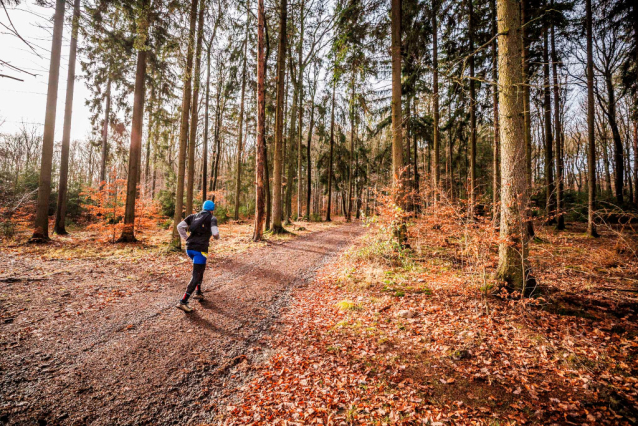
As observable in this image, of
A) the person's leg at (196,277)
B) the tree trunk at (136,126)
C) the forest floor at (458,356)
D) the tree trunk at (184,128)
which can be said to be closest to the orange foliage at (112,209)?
the tree trunk at (136,126)


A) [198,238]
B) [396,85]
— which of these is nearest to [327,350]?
[198,238]

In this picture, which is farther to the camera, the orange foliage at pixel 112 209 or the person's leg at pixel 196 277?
the orange foliage at pixel 112 209

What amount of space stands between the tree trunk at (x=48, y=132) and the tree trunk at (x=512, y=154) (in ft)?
52.7

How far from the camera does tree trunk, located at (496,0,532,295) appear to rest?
4539mm

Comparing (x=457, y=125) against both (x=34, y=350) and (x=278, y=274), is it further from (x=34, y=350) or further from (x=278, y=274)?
(x=34, y=350)

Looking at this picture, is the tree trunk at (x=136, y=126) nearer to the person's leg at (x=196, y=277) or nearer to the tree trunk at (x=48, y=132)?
the tree trunk at (x=48, y=132)

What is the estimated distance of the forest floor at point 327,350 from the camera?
2.57 meters

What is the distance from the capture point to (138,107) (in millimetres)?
10328

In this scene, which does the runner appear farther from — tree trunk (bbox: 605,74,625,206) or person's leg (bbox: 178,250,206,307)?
tree trunk (bbox: 605,74,625,206)

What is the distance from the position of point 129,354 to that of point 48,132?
12.7 m

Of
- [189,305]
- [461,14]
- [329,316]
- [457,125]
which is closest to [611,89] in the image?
[457,125]

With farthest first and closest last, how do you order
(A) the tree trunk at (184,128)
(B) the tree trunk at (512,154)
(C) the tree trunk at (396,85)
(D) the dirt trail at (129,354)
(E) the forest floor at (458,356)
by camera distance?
1. (A) the tree trunk at (184,128)
2. (C) the tree trunk at (396,85)
3. (B) the tree trunk at (512,154)
4. (E) the forest floor at (458,356)
5. (D) the dirt trail at (129,354)

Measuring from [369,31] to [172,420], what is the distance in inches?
456

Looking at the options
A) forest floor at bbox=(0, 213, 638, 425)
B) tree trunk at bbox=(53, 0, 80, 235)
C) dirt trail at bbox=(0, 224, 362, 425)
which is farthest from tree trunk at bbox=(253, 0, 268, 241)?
tree trunk at bbox=(53, 0, 80, 235)
